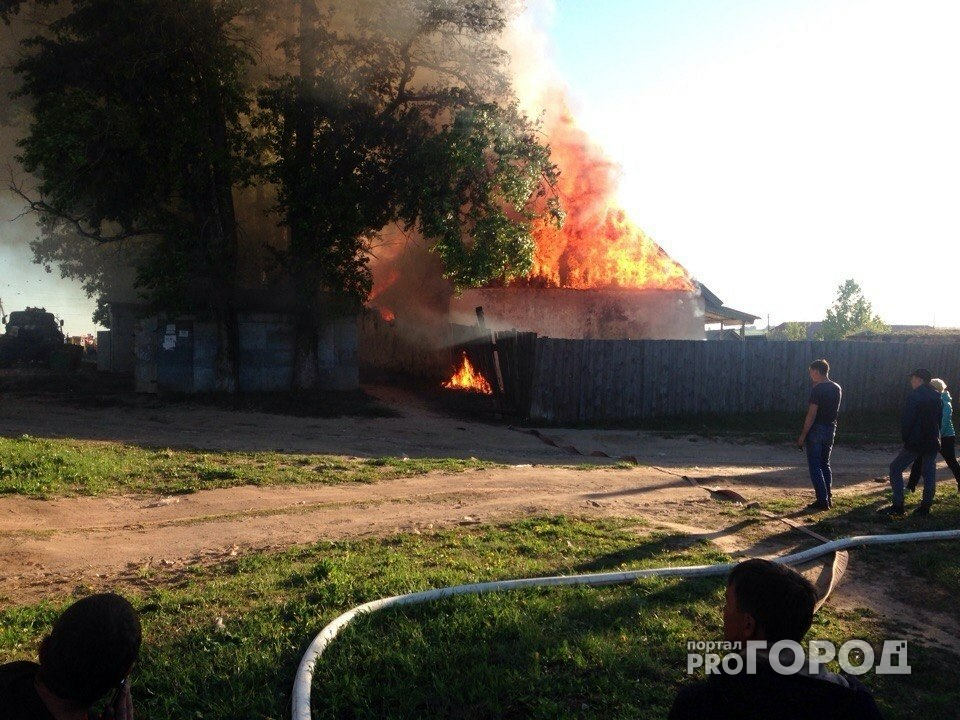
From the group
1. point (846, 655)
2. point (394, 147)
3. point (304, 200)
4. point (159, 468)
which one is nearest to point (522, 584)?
point (846, 655)

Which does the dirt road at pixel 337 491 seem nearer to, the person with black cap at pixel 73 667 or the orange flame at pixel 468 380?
the orange flame at pixel 468 380

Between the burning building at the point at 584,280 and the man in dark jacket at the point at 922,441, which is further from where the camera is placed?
the burning building at the point at 584,280

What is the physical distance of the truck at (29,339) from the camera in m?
33.2

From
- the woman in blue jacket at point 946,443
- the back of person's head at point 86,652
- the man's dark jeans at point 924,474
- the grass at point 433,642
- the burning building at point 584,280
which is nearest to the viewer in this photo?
the back of person's head at point 86,652

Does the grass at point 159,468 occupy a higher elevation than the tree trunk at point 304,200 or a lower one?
lower

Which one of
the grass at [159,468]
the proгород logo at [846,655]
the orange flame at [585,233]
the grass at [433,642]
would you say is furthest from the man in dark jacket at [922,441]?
the orange flame at [585,233]

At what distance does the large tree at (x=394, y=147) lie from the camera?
20.0 meters

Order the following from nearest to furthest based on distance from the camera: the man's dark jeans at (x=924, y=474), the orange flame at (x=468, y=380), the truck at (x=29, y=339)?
the man's dark jeans at (x=924, y=474), the orange flame at (x=468, y=380), the truck at (x=29, y=339)

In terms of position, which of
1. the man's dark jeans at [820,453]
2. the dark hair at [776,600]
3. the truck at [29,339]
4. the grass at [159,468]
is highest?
the truck at [29,339]

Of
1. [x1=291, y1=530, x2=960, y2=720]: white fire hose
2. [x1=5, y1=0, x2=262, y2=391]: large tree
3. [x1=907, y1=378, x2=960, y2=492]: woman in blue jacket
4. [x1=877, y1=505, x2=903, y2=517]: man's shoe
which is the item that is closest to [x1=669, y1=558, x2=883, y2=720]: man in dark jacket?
[x1=291, y1=530, x2=960, y2=720]: white fire hose

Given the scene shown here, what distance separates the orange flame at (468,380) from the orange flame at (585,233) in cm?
554

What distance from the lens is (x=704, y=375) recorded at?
65.8 feet

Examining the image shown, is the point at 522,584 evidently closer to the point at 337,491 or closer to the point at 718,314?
the point at 337,491

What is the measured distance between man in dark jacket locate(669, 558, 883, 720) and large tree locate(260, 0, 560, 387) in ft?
58.4
